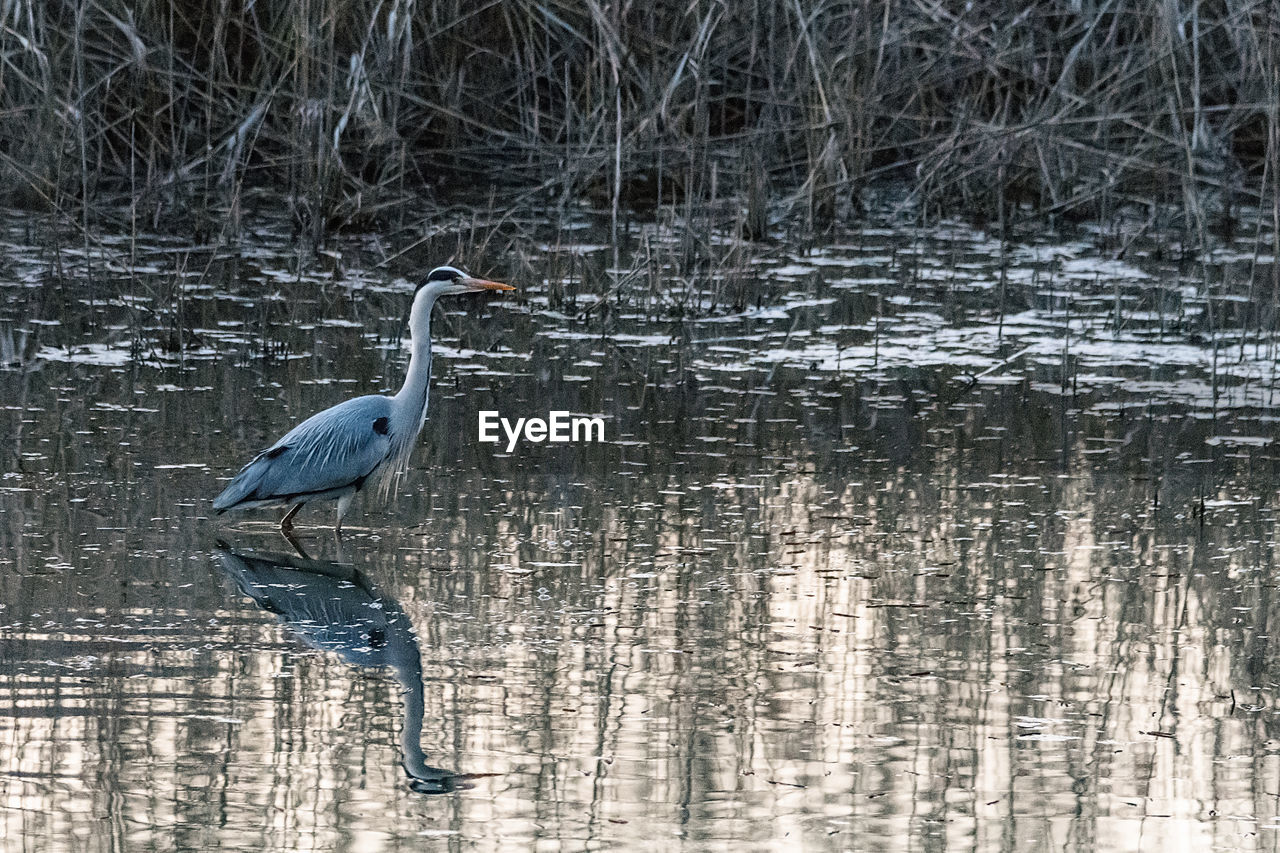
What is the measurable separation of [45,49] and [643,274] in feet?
12.8

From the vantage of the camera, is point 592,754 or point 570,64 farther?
point 570,64

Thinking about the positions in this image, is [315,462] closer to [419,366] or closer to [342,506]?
[342,506]

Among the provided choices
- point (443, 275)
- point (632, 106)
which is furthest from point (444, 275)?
point (632, 106)

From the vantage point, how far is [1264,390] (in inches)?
341

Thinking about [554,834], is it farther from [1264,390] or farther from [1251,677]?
[1264,390]

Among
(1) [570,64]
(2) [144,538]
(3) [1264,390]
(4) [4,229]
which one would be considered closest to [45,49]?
(4) [4,229]

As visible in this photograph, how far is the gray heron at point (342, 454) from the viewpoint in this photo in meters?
6.54

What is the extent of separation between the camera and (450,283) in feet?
24.2

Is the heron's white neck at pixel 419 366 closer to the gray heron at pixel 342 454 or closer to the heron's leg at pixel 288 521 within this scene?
the gray heron at pixel 342 454

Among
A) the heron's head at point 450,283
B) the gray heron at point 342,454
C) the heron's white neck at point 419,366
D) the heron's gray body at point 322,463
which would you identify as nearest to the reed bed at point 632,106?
the heron's head at point 450,283

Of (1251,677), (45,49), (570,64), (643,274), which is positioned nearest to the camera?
(1251,677)

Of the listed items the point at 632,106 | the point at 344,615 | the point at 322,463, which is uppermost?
the point at 632,106

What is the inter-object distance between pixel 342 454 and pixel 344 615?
42.1 inches

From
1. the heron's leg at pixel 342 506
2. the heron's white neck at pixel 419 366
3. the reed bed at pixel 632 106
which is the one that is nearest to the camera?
Answer: the heron's leg at pixel 342 506
